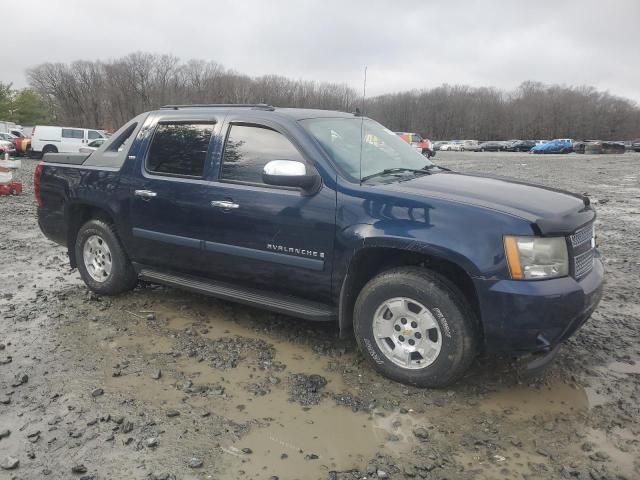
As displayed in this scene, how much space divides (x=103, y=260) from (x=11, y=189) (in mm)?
9987

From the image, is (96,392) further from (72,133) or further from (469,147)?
(469,147)

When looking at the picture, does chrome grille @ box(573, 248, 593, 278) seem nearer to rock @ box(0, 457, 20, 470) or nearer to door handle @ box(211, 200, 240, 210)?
door handle @ box(211, 200, 240, 210)

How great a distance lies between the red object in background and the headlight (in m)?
13.6

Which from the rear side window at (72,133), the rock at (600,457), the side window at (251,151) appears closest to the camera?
the rock at (600,457)

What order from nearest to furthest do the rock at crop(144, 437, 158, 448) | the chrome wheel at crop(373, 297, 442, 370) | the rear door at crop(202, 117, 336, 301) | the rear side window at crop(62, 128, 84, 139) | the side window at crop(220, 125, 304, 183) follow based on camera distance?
the rock at crop(144, 437, 158, 448), the chrome wheel at crop(373, 297, 442, 370), the rear door at crop(202, 117, 336, 301), the side window at crop(220, 125, 304, 183), the rear side window at crop(62, 128, 84, 139)

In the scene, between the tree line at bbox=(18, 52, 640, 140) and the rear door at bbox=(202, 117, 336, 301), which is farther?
the tree line at bbox=(18, 52, 640, 140)

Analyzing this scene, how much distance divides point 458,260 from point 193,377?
1996mm

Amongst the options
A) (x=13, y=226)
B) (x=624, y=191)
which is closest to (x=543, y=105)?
(x=624, y=191)

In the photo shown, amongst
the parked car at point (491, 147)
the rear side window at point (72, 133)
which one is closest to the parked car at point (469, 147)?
the parked car at point (491, 147)

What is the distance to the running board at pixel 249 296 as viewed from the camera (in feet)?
12.4

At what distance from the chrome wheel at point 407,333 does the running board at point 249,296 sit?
16.2 inches

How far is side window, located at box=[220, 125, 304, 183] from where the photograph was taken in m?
3.96

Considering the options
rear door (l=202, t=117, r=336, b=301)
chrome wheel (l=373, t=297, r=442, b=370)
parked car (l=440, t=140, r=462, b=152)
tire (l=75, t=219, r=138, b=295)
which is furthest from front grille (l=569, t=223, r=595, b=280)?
parked car (l=440, t=140, r=462, b=152)

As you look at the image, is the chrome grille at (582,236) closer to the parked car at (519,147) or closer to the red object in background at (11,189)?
the red object in background at (11,189)
